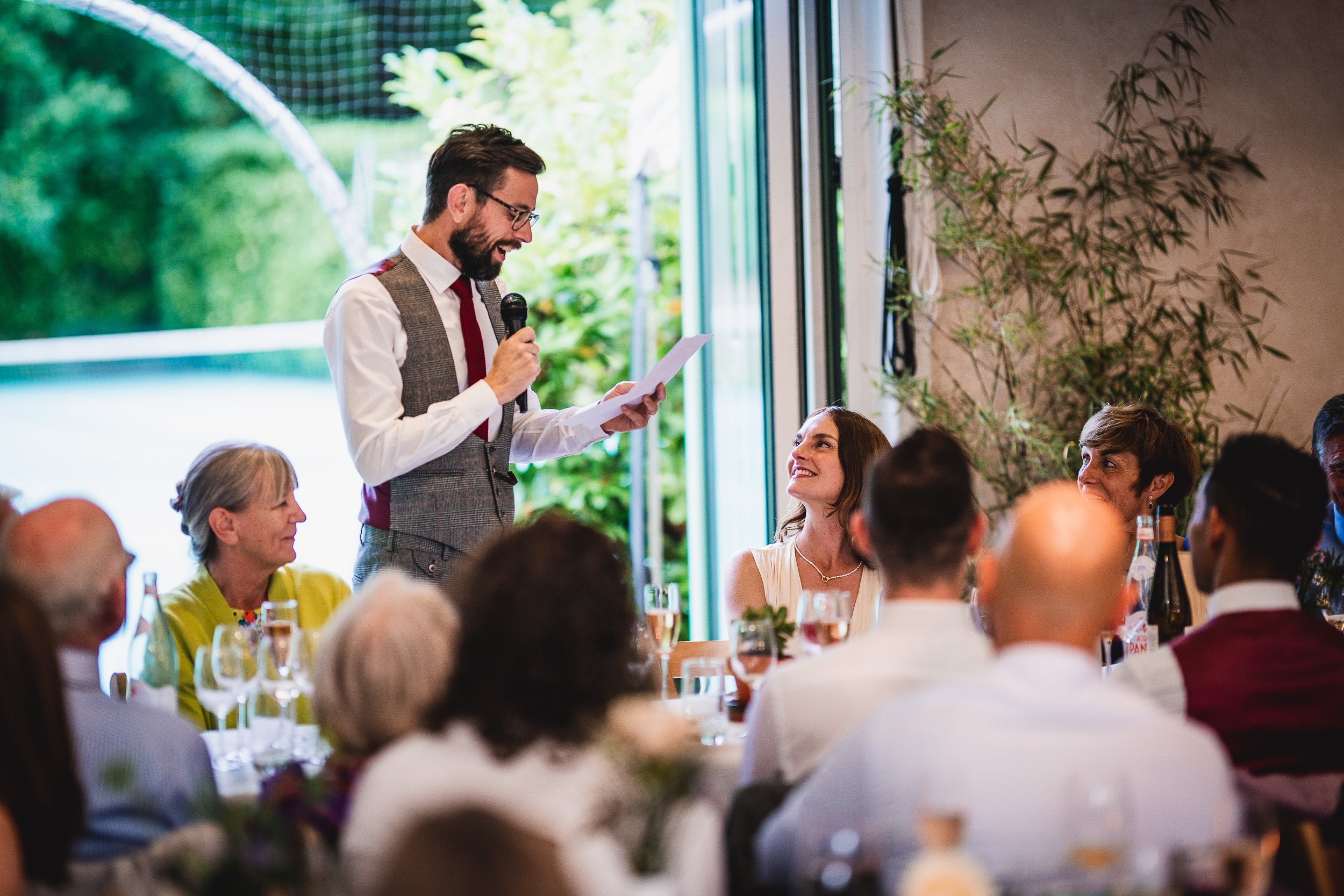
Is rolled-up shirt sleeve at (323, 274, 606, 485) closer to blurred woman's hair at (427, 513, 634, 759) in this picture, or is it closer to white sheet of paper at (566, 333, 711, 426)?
white sheet of paper at (566, 333, 711, 426)

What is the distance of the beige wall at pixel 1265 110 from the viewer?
14.6 feet

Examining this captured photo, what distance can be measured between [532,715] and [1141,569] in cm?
174

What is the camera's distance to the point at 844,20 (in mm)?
4246

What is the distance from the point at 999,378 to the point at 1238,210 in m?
1.16

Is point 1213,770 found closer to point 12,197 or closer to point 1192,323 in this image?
point 1192,323

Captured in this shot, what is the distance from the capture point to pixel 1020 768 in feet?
4.04

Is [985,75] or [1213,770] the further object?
[985,75]

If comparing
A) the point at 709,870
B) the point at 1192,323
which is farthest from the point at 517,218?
the point at 1192,323

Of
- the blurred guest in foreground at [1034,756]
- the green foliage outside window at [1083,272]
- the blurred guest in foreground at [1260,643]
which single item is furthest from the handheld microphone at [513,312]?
the green foliage outside window at [1083,272]

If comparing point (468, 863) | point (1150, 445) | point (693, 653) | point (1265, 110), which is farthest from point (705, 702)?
point (1265, 110)

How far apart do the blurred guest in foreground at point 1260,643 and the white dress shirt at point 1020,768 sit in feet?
1.17

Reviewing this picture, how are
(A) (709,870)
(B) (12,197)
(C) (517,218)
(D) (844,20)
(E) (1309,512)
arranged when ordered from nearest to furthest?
(A) (709,870) < (E) (1309,512) < (C) (517,218) < (D) (844,20) < (B) (12,197)

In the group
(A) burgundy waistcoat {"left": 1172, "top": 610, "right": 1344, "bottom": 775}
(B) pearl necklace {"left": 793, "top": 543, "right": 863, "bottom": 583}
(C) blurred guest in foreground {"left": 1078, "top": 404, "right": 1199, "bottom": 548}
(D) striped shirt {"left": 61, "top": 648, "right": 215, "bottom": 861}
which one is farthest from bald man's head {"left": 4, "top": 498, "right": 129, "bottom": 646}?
(C) blurred guest in foreground {"left": 1078, "top": 404, "right": 1199, "bottom": 548}

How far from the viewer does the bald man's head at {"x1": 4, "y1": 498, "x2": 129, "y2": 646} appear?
157 cm
